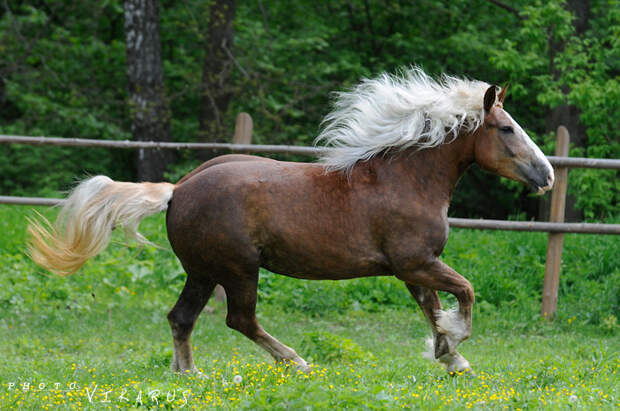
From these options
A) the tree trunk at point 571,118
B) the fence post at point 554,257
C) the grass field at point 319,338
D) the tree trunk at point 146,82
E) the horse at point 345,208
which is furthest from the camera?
the tree trunk at point 146,82

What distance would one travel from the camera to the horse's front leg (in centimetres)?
468

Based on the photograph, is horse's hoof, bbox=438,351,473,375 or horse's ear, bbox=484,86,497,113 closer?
horse's ear, bbox=484,86,497,113

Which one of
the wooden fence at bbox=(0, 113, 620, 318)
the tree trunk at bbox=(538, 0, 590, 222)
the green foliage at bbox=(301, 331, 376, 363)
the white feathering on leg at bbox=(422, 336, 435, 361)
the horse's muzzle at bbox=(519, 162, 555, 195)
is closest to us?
the horse's muzzle at bbox=(519, 162, 555, 195)

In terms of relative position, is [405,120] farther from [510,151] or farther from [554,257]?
[554,257]

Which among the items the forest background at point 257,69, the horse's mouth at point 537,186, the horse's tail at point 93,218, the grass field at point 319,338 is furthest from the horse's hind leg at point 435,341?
the forest background at point 257,69

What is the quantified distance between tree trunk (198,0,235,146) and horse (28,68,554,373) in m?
7.75

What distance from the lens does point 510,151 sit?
480cm

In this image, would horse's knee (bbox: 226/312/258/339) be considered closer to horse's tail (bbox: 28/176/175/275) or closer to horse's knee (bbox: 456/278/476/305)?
horse's tail (bbox: 28/176/175/275)

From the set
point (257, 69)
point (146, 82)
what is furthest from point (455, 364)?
point (257, 69)

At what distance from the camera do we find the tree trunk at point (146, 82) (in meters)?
11.9

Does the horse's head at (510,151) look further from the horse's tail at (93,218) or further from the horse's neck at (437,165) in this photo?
the horse's tail at (93,218)

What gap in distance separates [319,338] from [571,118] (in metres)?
7.21

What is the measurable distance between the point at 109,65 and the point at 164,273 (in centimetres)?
777

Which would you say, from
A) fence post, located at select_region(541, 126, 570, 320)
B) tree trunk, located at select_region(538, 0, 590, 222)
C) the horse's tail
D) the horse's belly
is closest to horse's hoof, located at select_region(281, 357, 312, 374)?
the horse's belly
